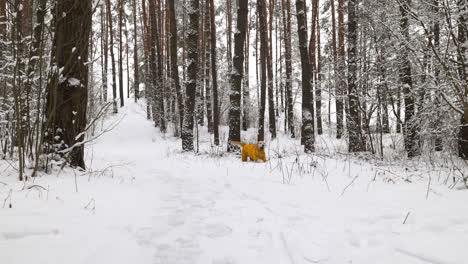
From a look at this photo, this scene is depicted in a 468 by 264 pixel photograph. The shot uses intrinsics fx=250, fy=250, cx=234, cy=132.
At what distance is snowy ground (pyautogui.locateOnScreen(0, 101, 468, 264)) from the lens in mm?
1507

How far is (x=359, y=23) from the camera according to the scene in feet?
23.1

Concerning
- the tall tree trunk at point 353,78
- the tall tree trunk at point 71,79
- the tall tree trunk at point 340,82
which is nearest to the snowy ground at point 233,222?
the tall tree trunk at point 71,79

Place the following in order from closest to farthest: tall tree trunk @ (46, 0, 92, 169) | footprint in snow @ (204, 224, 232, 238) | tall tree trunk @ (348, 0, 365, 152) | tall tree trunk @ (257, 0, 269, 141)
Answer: footprint in snow @ (204, 224, 232, 238)
tall tree trunk @ (46, 0, 92, 169)
tall tree trunk @ (348, 0, 365, 152)
tall tree trunk @ (257, 0, 269, 141)

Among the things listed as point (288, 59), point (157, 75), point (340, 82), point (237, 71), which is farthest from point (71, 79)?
point (288, 59)

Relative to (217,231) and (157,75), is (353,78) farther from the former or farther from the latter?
(157,75)

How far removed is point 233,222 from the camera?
7.12 feet

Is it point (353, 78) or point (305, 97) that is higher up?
point (353, 78)

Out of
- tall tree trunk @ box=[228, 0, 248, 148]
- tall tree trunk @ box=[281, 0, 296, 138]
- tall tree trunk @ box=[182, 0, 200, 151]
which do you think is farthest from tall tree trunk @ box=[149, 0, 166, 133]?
tall tree trunk @ box=[281, 0, 296, 138]

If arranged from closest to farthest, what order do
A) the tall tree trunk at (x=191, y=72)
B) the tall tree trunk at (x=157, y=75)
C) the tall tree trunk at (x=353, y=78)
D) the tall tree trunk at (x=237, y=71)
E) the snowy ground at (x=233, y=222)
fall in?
the snowy ground at (x=233, y=222)
the tall tree trunk at (x=353, y=78)
the tall tree trunk at (x=237, y=71)
the tall tree trunk at (x=191, y=72)
the tall tree trunk at (x=157, y=75)

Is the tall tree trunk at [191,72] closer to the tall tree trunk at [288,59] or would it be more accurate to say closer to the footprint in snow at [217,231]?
the tall tree trunk at [288,59]

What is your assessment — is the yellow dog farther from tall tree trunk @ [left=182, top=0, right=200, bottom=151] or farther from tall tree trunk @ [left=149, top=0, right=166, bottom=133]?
tall tree trunk @ [left=149, top=0, right=166, bottom=133]

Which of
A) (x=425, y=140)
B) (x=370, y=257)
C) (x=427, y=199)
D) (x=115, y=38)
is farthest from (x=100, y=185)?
(x=115, y=38)

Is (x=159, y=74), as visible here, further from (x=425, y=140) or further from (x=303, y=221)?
(x=303, y=221)

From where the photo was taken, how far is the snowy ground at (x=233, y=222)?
151 centimetres
